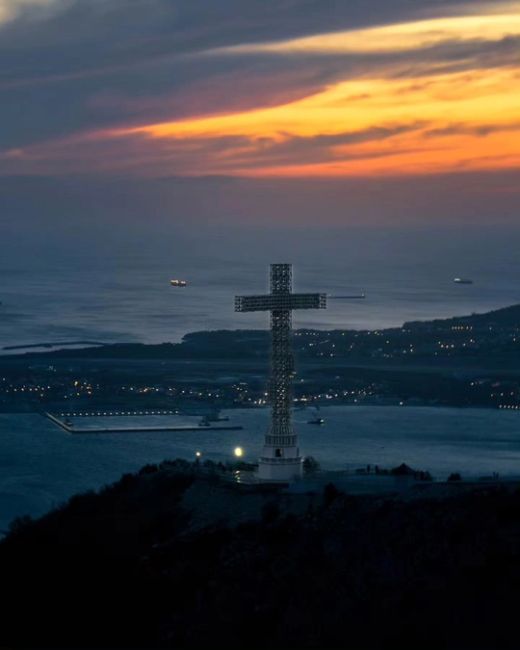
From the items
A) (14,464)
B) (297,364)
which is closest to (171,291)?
(297,364)

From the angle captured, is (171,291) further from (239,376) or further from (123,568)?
(123,568)

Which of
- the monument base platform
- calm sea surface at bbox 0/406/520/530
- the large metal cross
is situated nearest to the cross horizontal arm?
the large metal cross

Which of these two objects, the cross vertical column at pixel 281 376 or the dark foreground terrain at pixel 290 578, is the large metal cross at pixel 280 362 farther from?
the dark foreground terrain at pixel 290 578

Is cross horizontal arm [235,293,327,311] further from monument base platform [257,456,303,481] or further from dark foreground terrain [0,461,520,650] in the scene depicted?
dark foreground terrain [0,461,520,650]

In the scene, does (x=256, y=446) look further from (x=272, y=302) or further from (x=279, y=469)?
(x=279, y=469)

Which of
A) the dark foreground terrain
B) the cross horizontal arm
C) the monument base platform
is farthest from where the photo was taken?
the cross horizontal arm
